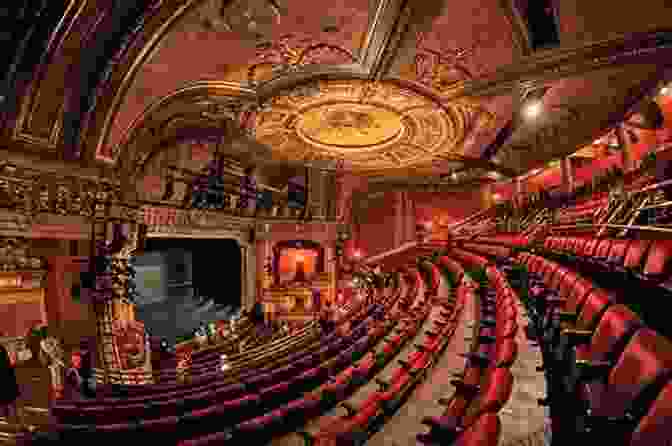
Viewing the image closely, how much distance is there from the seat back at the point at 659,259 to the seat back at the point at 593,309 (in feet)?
0.62

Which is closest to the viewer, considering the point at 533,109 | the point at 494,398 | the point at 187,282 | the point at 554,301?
the point at 494,398

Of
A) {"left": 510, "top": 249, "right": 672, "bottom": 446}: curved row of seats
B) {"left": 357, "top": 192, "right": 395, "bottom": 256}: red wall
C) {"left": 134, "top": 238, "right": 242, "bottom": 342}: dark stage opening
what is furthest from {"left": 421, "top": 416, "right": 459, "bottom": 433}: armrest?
{"left": 357, "top": 192, "right": 395, "bottom": 256}: red wall

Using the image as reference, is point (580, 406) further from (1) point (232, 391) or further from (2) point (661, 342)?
(1) point (232, 391)

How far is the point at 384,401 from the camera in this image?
1.37 metres

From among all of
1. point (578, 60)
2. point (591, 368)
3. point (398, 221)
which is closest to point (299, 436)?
point (591, 368)

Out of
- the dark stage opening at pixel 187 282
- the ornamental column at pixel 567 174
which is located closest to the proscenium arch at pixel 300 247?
the dark stage opening at pixel 187 282

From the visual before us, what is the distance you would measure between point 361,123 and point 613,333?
424 cm

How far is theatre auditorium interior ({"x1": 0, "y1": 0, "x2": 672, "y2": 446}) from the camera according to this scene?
123 centimetres

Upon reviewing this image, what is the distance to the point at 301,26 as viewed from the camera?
2646 mm

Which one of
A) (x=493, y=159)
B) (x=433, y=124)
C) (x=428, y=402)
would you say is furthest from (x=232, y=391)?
(x=493, y=159)

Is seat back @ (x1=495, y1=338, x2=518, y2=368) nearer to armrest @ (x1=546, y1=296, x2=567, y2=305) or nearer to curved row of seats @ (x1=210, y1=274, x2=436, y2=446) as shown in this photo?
armrest @ (x1=546, y1=296, x2=567, y2=305)

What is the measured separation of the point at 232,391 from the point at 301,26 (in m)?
3.06

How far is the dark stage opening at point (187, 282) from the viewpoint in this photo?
7089mm

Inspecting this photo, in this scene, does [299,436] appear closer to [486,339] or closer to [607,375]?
[486,339]
